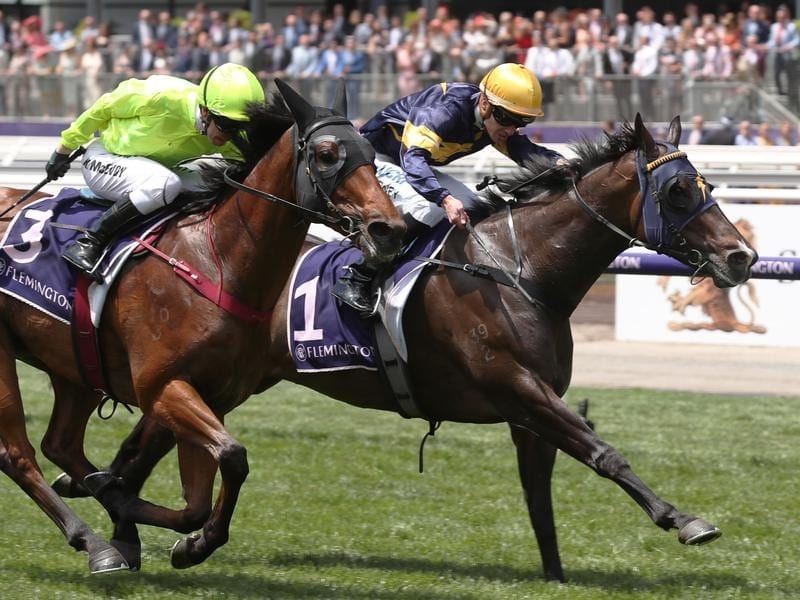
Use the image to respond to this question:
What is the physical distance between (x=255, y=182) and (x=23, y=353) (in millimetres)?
1386

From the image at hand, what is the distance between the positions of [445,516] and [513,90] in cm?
216

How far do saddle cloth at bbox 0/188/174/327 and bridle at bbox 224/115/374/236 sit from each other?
2.46 ft

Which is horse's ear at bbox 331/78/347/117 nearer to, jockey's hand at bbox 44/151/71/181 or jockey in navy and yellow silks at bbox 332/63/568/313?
jockey in navy and yellow silks at bbox 332/63/568/313

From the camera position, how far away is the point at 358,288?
6.03 metres

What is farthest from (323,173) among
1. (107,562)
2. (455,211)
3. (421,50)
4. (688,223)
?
(421,50)

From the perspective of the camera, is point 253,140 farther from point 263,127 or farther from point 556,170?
point 556,170

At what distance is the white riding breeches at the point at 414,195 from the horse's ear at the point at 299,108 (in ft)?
3.12

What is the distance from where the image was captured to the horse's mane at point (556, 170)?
578 centimetres

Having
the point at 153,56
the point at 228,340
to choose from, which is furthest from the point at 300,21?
the point at 228,340

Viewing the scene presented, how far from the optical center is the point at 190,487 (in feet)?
17.3

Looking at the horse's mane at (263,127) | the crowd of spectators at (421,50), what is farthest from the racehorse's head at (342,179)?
the crowd of spectators at (421,50)

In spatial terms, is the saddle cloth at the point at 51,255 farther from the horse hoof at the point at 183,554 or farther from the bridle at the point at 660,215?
the bridle at the point at 660,215

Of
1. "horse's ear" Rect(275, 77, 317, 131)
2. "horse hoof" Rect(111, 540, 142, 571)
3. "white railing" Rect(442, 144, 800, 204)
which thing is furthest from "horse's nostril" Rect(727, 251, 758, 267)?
"white railing" Rect(442, 144, 800, 204)

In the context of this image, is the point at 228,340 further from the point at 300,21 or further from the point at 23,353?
the point at 300,21
